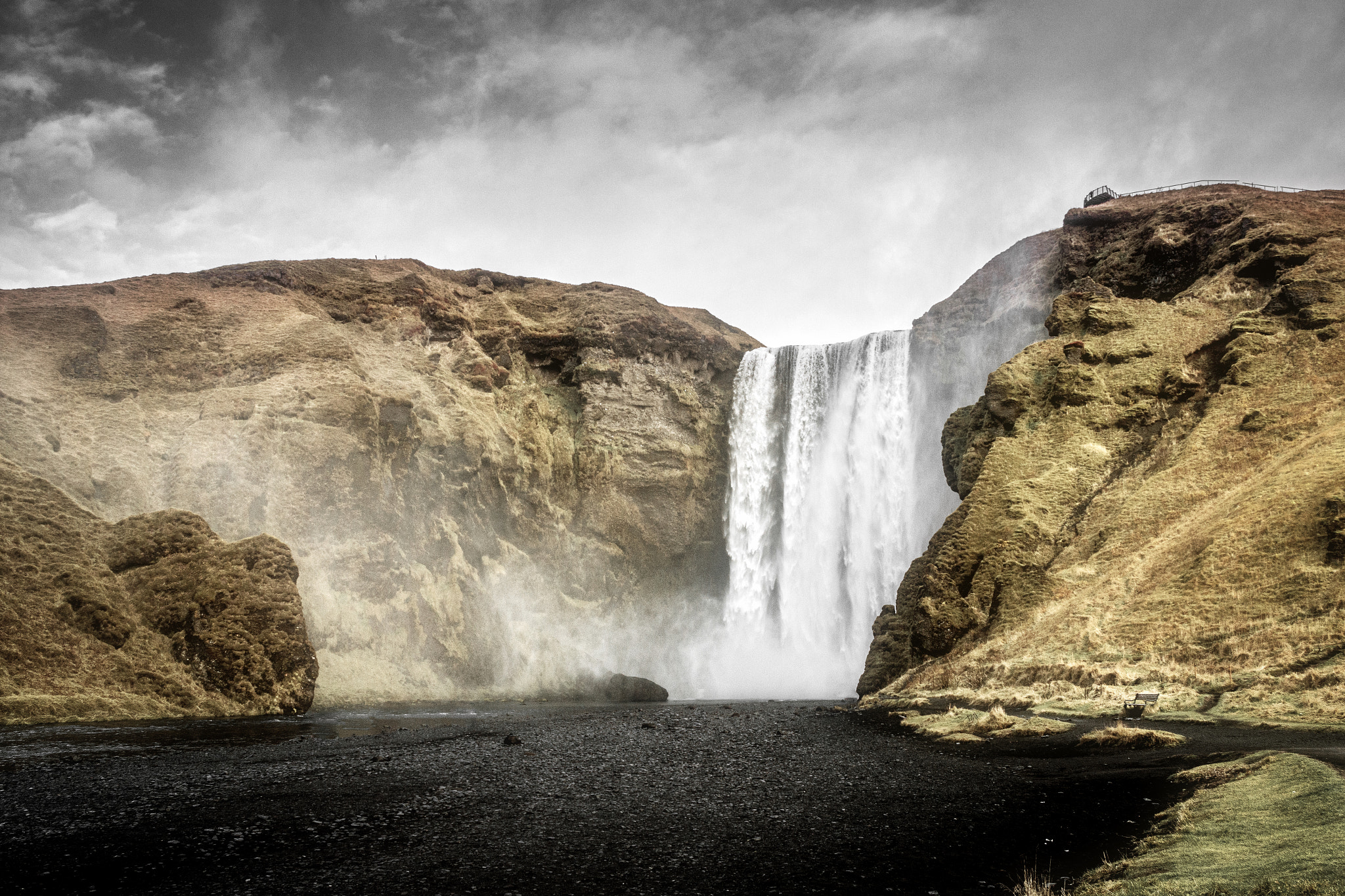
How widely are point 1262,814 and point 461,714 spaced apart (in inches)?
877

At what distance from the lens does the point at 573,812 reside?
32.2 feet

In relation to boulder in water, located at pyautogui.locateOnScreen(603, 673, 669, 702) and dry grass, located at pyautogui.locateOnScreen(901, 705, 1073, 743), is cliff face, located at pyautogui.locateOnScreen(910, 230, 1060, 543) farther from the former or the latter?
dry grass, located at pyautogui.locateOnScreen(901, 705, 1073, 743)

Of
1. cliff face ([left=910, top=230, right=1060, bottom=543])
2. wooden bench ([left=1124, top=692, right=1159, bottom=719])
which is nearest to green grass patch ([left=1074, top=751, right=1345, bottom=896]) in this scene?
wooden bench ([left=1124, top=692, right=1159, bottom=719])

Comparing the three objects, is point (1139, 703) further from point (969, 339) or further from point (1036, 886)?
point (969, 339)

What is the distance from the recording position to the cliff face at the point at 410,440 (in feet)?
100

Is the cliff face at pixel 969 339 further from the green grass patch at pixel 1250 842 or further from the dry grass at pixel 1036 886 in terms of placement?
the dry grass at pixel 1036 886

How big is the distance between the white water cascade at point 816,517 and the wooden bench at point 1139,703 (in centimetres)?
2436

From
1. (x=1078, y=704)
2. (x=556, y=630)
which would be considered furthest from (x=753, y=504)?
(x=1078, y=704)

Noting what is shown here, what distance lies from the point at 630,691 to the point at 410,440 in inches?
622

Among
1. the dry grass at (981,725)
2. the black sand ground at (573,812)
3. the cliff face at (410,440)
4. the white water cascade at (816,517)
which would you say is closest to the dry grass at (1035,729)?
the dry grass at (981,725)

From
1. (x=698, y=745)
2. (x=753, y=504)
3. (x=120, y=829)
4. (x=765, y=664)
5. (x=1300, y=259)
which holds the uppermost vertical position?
(x=1300, y=259)

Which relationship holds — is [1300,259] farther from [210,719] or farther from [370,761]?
[210,719]

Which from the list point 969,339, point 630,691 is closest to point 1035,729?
point 630,691

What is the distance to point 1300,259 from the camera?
2914cm
